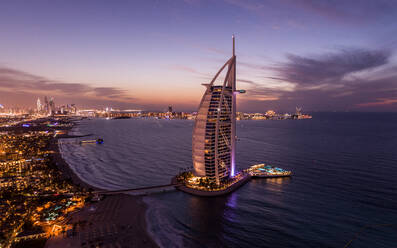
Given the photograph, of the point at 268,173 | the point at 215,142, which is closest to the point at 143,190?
the point at 215,142

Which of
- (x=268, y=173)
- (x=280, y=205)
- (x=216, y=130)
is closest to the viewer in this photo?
(x=280, y=205)

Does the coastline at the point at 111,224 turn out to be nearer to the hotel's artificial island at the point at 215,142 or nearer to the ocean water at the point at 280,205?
the ocean water at the point at 280,205

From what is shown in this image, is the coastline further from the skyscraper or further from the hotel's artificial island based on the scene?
the skyscraper

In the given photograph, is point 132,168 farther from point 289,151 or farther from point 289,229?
point 289,151

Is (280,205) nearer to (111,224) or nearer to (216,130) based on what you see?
(216,130)

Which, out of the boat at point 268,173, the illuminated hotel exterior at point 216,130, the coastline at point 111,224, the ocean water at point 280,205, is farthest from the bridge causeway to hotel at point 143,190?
the boat at point 268,173
